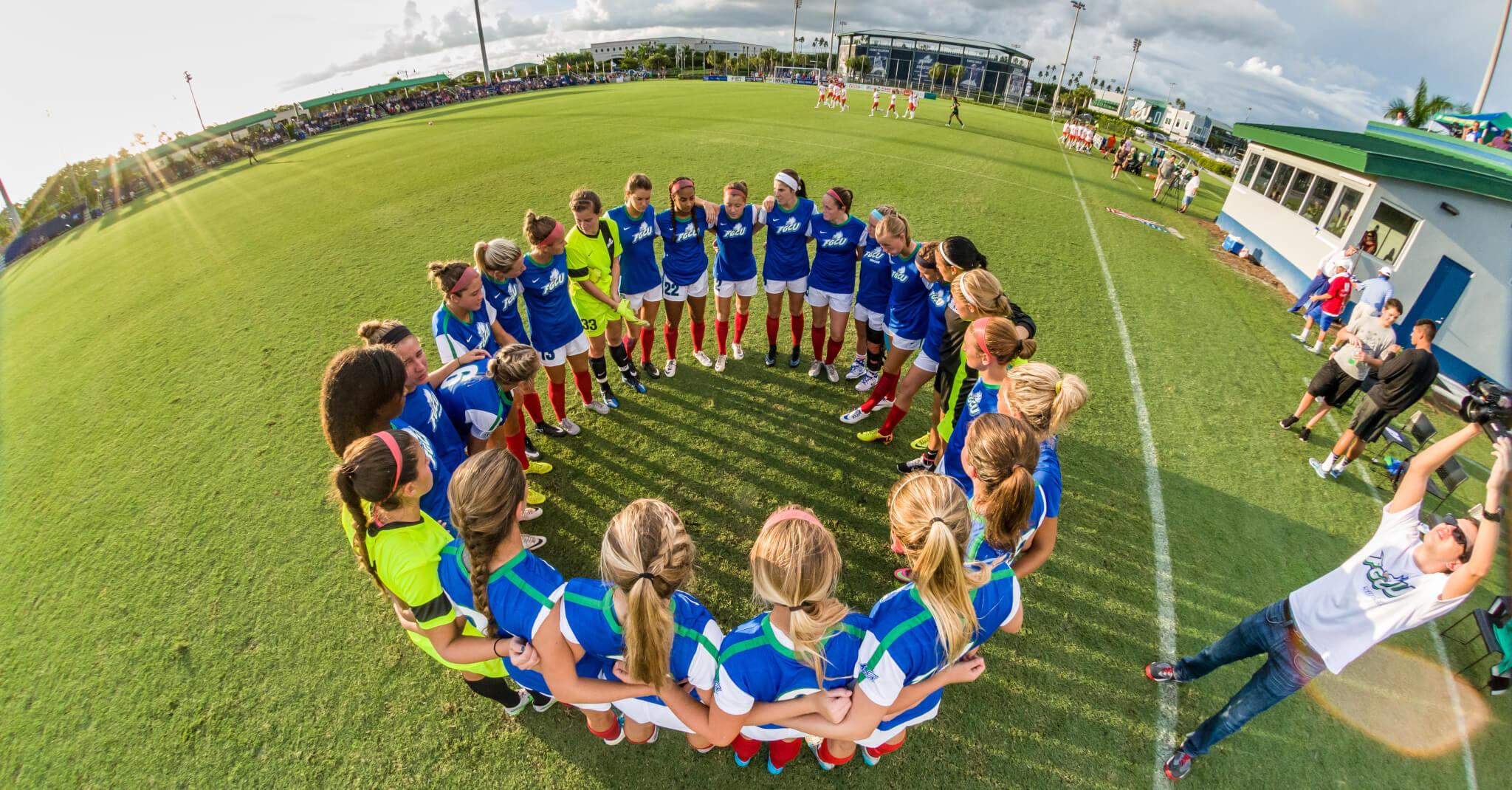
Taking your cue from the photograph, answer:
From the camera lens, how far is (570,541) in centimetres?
423

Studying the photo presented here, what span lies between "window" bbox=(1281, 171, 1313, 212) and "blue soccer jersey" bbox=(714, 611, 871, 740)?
14568mm

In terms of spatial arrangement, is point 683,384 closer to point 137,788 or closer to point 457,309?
point 457,309

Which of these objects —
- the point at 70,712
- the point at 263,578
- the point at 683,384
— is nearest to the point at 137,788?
the point at 70,712

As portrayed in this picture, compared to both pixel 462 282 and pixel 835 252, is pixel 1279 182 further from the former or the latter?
pixel 462 282

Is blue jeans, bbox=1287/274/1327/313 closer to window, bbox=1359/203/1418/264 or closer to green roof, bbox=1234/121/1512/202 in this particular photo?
window, bbox=1359/203/1418/264

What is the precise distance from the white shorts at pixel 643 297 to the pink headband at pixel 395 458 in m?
3.69

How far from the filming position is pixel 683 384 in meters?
6.08

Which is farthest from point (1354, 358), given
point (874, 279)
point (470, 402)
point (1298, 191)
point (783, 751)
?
point (1298, 191)

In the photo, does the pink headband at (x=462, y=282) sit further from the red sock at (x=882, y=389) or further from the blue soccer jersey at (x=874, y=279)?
the red sock at (x=882, y=389)

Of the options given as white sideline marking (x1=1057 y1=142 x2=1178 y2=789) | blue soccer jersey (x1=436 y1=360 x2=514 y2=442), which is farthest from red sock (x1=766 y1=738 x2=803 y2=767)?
blue soccer jersey (x1=436 y1=360 x2=514 y2=442)

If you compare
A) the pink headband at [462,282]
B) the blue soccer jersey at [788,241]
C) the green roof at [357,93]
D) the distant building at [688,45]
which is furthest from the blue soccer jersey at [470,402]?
the distant building at [688,45]

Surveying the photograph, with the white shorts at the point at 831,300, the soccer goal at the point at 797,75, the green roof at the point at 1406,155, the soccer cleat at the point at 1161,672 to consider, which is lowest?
the soccer cleat at the point at 1161,672

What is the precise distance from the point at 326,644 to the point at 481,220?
9627 mm

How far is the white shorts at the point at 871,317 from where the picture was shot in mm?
5504
